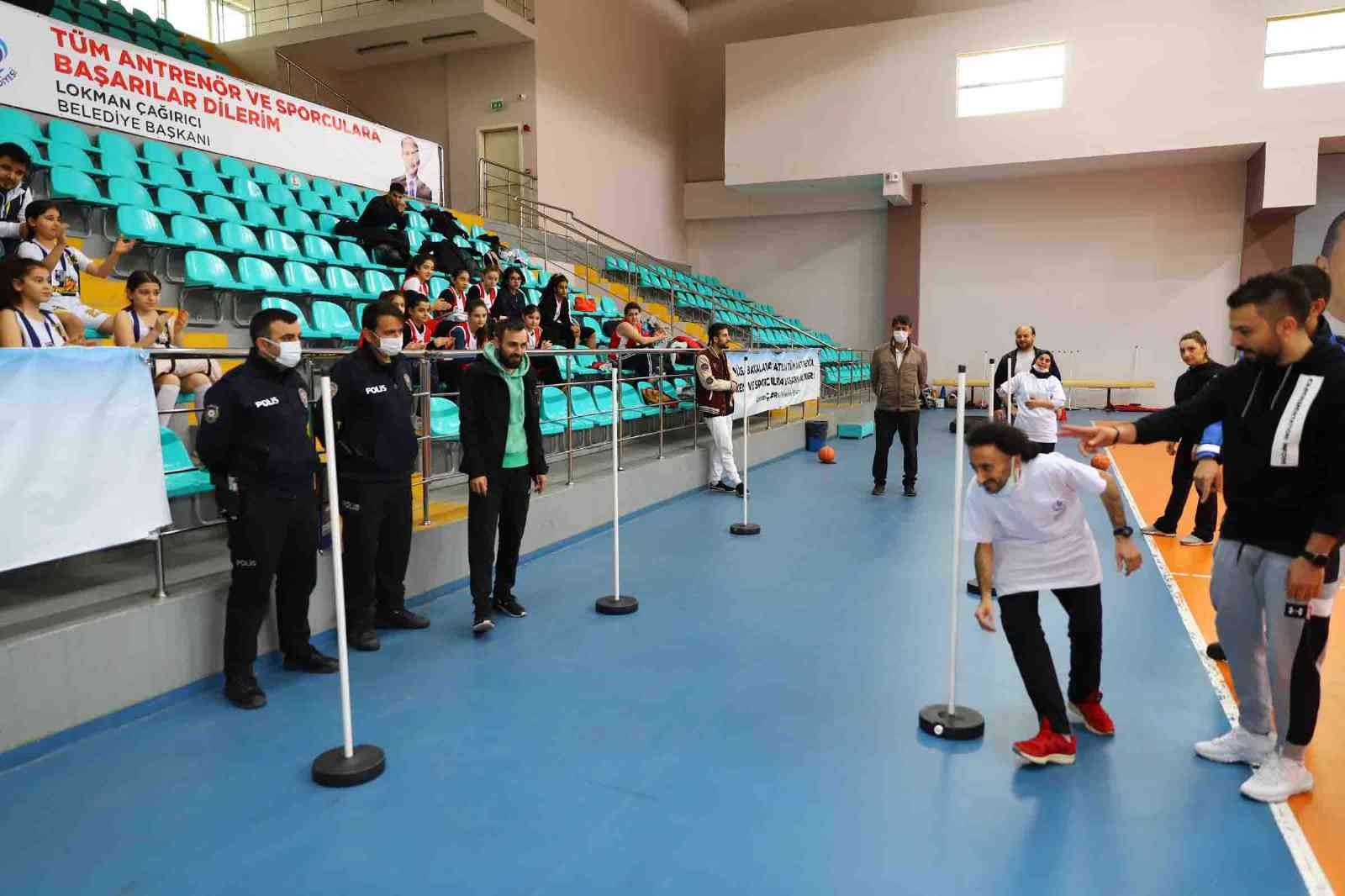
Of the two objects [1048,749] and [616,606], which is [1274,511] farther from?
[616,606]

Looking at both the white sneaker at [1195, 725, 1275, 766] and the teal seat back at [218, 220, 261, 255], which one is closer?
the white sneaker at [1195, 725, 1275, 766]

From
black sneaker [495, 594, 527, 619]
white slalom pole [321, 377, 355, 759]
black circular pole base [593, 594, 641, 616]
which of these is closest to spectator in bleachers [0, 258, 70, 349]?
white slalom pole [321, 377, 355, 759]

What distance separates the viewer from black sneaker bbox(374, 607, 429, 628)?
14.1 feet

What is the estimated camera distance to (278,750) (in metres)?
2.98

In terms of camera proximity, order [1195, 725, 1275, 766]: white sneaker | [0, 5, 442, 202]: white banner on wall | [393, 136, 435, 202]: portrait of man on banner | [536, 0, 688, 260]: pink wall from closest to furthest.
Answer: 1. [1195, 725, 1275, 766]: white sneaker
2. [0, 5, 442, 202]: white banner on wall
3. [393, 136, 435, 202]: portrait of man on banner
4. [536, 0, 688, 260]: pink wall

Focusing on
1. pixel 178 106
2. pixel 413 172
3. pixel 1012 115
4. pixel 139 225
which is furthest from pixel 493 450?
pixel 1012 115

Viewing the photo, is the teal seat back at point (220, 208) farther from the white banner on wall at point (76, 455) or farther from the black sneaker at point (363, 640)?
the black sneaker at point (363, 640)

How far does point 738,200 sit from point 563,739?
1920 cm

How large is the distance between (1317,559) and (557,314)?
20.6ft

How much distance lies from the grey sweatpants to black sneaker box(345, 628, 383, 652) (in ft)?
11.7

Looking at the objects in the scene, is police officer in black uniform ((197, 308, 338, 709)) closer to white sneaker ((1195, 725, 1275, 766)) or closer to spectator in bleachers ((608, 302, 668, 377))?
white sneaker ((1195, 725, 1275, 766))

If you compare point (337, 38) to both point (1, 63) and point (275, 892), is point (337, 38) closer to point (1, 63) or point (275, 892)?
point (1, 63)

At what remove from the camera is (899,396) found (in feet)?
26.3

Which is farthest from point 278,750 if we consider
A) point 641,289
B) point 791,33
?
point 791,33
